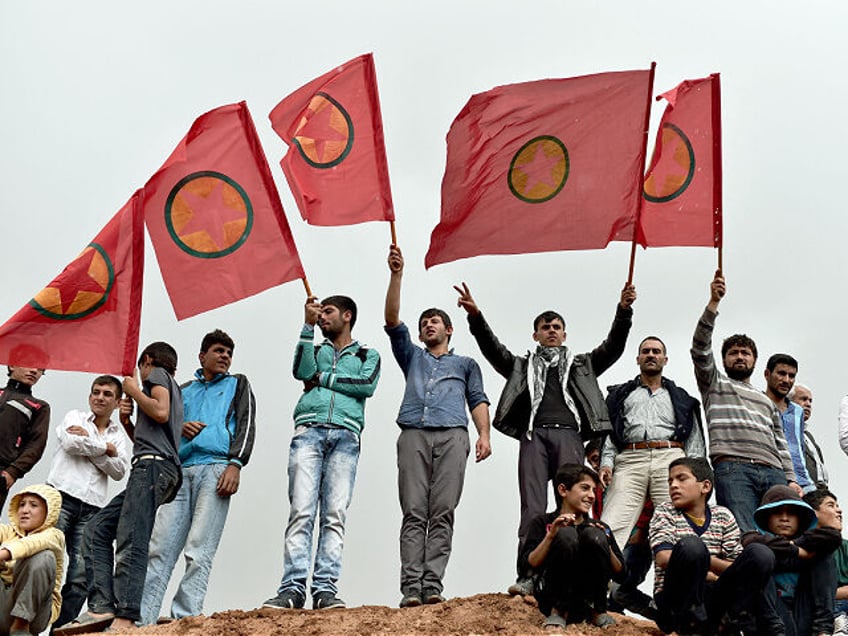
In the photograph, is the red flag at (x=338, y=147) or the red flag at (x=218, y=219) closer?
the red flag at (x=218, y=219)

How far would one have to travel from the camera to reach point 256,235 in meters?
11.9

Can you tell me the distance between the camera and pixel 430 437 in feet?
37.0

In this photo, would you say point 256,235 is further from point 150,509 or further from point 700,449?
point 700,449

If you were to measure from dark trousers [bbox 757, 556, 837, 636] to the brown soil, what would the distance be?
99 cm

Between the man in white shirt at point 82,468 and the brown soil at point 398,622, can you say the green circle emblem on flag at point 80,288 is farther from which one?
the brown soil at point 398,622

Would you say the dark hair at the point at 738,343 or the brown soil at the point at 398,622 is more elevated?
the dark hair at the point at 738,343

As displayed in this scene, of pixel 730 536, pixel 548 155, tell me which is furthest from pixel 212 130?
pixel 730 536

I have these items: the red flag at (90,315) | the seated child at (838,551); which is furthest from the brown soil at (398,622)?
the red flag at (90,315)

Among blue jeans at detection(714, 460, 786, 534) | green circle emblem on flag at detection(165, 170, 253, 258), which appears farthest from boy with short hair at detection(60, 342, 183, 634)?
blue jeans at detection(714, 460, 786, 534)

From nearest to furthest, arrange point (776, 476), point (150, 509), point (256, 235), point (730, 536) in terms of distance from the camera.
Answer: point (730, 536), point (150, 509), point (776, 476), point (256, 235)

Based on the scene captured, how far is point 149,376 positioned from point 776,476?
5681 millimetres

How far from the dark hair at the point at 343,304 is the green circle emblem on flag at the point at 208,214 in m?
1.01

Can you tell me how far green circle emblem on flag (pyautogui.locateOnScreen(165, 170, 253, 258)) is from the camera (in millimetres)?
11773

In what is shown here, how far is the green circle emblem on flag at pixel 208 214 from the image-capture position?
11.8 metres
